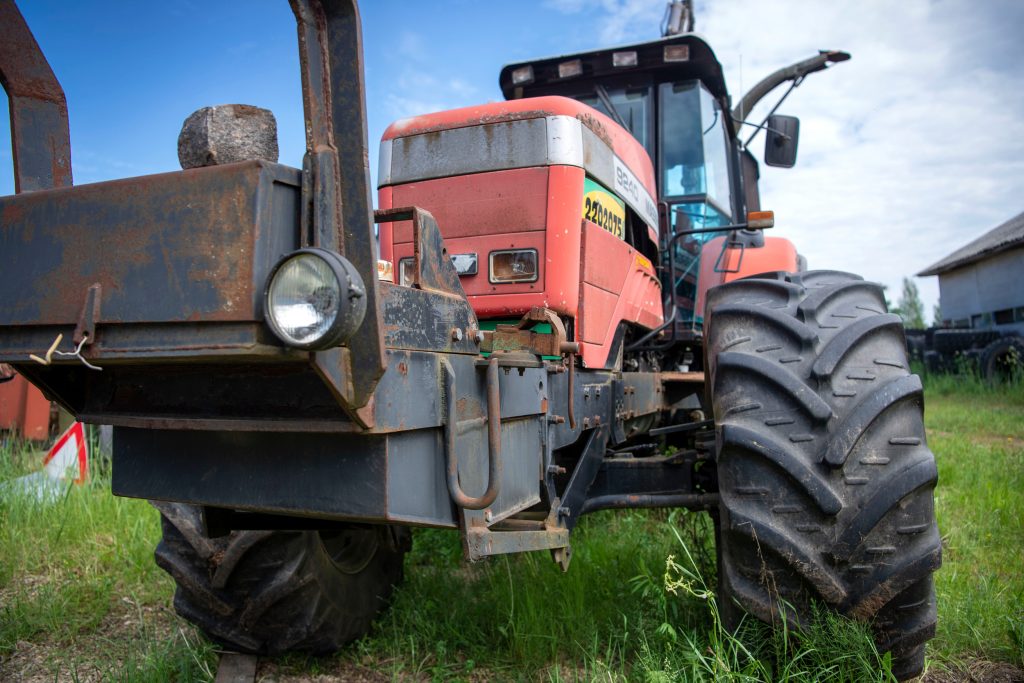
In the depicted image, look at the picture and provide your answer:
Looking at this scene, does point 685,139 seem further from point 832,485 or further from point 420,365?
point 420,365

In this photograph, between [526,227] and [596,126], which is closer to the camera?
[526,227]

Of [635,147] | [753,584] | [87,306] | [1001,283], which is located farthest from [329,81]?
[1001,283]

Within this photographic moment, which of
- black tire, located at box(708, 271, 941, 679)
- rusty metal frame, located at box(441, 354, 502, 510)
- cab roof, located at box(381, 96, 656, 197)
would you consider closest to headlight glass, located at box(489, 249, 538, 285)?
cab roof, located at box(381, 96, 656, 197)

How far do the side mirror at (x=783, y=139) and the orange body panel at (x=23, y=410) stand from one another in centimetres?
547

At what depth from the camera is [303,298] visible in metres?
1.24

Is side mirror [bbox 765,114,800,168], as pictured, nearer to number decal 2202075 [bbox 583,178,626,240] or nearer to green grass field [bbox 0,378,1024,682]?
number decal 2202075 [bbox 583,178,626,240]

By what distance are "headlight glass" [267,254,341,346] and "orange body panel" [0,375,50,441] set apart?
5.66 m

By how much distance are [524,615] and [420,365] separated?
4.92 ft

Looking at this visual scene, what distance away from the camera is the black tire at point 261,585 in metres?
2.43

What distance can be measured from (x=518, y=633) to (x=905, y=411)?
4.70 ft

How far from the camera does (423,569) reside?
3525 mm

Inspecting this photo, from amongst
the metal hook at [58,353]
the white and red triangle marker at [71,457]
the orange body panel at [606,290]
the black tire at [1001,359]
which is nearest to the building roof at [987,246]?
the black tire at [1001,359]

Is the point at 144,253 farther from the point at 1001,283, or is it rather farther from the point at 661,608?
the point at 1001,283

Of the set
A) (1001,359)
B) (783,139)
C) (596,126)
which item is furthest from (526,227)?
(1001,359)
